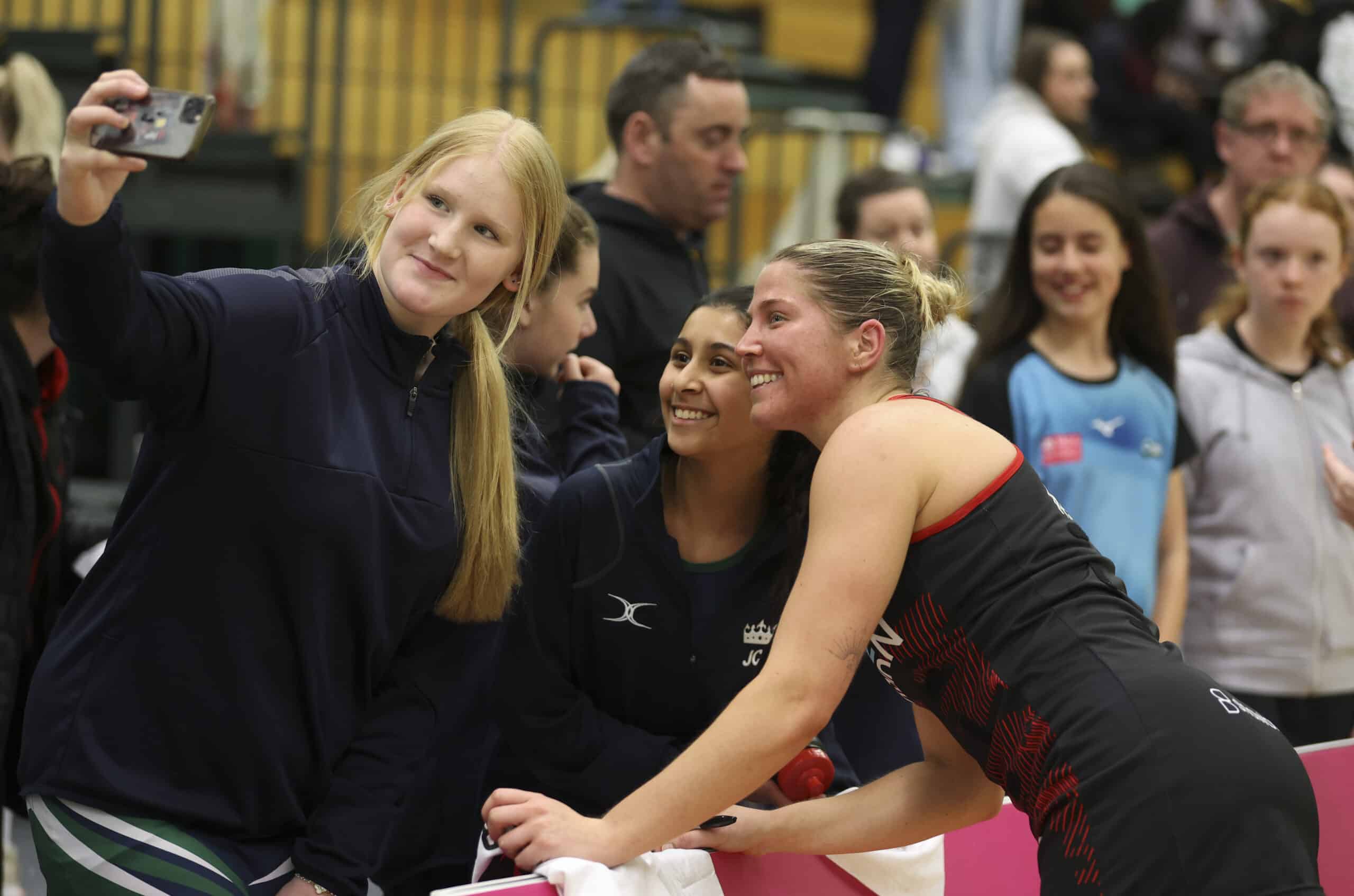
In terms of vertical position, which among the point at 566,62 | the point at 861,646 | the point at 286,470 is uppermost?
the point at 566,62

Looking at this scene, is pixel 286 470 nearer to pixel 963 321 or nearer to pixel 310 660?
pixel 310 660

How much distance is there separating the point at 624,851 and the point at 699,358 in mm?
919

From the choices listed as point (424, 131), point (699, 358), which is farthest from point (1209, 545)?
point (424, 131)

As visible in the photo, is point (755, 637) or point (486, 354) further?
point (755, 637)

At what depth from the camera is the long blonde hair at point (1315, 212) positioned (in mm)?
3793

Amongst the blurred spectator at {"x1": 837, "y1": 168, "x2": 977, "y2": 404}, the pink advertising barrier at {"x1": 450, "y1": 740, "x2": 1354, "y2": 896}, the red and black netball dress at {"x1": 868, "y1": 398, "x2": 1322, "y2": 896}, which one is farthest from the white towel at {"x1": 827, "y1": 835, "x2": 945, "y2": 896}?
the blurred spectator at {"x1": 837, "y1": 168, "x2": 977, "y2": 404}

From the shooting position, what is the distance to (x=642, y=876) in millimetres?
1953

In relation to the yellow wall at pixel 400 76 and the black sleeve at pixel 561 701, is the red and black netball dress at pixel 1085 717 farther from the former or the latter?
the yellow wall at pixel 400 76

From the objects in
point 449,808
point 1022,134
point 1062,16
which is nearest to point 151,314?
point 449,808

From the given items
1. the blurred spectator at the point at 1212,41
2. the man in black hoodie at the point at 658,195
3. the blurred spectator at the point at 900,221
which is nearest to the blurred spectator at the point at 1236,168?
the blurred spectator at the point at 900,221

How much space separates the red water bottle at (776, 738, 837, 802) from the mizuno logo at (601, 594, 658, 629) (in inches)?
13.3

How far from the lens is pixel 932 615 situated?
6.23 feet

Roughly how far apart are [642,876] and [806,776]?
43 cm

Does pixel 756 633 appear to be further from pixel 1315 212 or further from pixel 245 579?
pixel 1315 212
